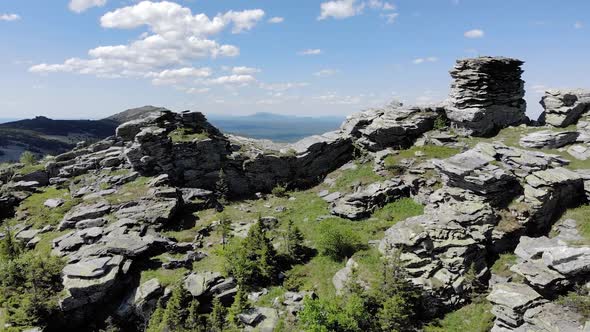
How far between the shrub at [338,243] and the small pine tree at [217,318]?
12.4 metres

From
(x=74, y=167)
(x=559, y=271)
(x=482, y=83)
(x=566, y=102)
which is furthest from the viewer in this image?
(x=74, y=167)

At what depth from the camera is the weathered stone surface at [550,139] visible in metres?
42.3

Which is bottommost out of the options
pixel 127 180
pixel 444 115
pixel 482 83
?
pixel 127 180

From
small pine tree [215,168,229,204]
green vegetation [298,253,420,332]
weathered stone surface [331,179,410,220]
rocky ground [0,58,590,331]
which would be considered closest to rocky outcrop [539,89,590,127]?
rocky ground [0,58,590,331]

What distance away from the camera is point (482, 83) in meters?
51.4

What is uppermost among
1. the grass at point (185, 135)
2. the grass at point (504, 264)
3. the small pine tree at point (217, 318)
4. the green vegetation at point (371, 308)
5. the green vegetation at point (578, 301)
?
the grass at point (185, 135)

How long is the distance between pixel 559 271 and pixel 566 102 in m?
34.2

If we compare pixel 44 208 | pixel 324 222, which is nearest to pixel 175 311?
pixel 324 222

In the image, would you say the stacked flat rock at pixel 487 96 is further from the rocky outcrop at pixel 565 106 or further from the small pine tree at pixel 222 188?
the small pine tree at pixel 222 188

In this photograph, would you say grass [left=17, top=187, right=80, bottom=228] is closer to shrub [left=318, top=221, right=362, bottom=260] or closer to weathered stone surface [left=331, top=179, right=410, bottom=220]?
shrub [left=318, top=221, right=362, bottom=260]

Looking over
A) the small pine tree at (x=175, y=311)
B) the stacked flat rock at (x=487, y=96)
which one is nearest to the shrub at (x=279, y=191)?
the small pine tree at (x=175, y=311)

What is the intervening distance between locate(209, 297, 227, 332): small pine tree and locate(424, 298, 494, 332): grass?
1696 centimetres

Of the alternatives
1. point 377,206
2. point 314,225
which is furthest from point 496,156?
point 314,225

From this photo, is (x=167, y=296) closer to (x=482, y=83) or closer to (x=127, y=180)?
(x=127, y=180)
